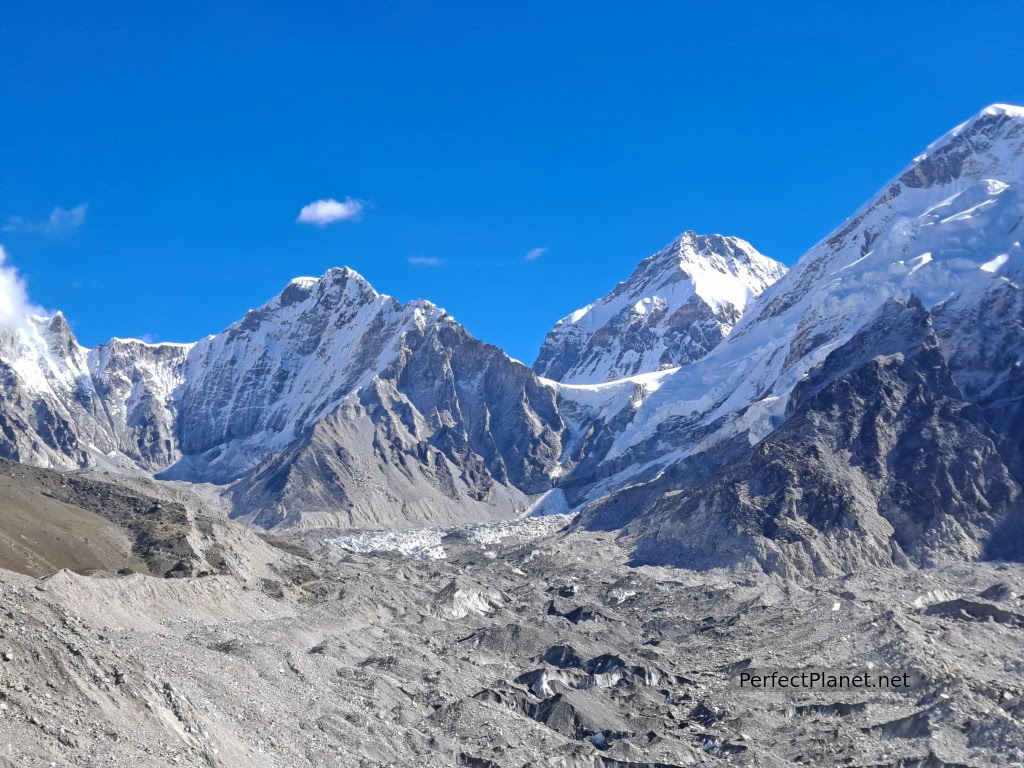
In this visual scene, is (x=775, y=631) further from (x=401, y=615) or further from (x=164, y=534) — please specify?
(x=164, y=534)

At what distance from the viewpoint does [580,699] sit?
443 feet

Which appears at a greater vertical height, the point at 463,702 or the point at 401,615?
the point at 401,615

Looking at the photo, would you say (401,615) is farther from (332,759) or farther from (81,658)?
(81,658)

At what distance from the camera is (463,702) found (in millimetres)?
126500

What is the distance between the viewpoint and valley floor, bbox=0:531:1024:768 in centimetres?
7925

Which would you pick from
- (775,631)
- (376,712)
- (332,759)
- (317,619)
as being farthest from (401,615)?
(332,759)

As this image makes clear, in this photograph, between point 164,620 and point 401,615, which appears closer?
point 164,620

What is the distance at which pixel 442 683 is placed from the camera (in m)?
138

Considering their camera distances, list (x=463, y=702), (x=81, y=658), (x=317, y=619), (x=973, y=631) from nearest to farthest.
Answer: (x=81, y=658)
(x=463, y=702)
(x=317, y=619)
(x=973, y=631)

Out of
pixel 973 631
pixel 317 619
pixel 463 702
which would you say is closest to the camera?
pixel 463 702

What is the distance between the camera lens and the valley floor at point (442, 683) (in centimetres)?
7925

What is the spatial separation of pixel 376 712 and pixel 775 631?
81.5m

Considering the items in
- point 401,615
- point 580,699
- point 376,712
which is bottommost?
point 376,712

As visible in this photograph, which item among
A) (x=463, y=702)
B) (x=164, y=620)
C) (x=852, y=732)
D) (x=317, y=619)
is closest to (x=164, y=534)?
(x=317, y=619)
